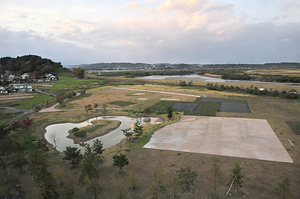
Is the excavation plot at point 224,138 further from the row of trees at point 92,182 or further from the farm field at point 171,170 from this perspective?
the row of trees at point 92,182

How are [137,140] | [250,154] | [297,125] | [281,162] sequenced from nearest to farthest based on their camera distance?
[281,162] < [250,154] < [137,140] < [297,125]

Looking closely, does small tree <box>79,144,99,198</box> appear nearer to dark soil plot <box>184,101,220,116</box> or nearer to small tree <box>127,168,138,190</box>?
small tree <box>127,168,138,190</box>

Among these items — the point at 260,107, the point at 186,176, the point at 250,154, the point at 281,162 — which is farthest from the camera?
the point at 260,107

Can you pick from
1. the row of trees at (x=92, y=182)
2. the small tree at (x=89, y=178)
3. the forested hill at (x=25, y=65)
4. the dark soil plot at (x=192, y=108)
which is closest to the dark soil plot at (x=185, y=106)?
the dark soil plot at (x=192, y=108)

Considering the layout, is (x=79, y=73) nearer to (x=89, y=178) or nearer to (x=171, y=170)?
(x=171, y=170)

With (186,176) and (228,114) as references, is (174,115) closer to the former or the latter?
(228,114)

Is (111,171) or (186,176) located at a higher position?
(186,176)

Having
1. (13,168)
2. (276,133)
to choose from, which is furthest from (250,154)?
(13,168)
